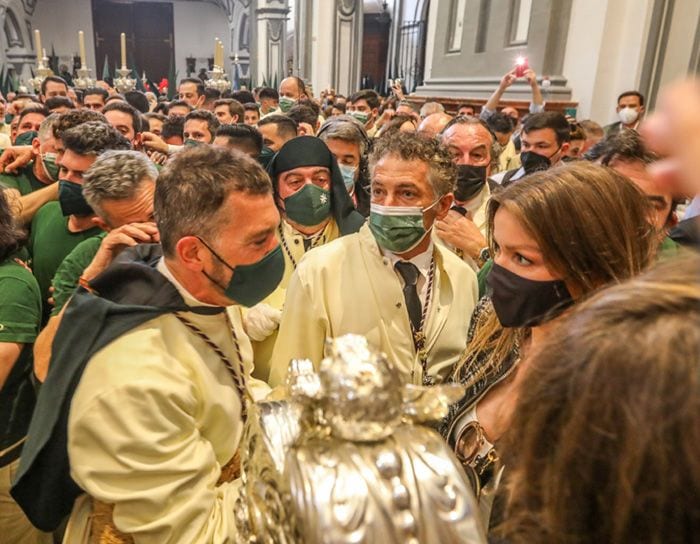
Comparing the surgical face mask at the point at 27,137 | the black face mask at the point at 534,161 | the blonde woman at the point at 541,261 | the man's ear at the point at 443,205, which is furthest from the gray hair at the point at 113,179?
the surgical face mask at the point at 27,137

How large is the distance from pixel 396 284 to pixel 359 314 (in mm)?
204

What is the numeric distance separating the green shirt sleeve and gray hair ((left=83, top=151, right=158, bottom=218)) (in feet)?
1.51

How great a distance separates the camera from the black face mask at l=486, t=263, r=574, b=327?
1.73m

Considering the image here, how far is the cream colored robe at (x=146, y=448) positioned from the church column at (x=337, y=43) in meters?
15.4

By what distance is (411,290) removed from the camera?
236 centimetres

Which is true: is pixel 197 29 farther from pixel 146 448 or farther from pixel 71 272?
pixel 146 448

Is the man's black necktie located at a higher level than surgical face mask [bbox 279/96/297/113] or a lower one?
lower

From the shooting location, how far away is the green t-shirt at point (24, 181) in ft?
11.6

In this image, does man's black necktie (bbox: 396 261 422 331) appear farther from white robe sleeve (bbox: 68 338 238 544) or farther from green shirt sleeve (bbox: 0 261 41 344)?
green shirt sleeve (bbox: 0 261 41 344)

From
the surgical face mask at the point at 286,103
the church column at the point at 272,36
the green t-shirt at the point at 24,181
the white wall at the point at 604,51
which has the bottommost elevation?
the green t-shirt at the point at 24,181

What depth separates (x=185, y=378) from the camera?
1.48 meters

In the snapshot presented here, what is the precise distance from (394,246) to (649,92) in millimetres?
5024

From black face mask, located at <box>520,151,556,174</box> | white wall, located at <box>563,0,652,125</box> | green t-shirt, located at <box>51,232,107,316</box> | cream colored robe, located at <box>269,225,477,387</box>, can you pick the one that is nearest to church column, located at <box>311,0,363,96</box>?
white wall, located at <box>563,0,652,125</box>

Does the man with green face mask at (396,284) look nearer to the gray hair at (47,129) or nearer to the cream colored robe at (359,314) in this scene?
the cream colored robe at (359,314)
